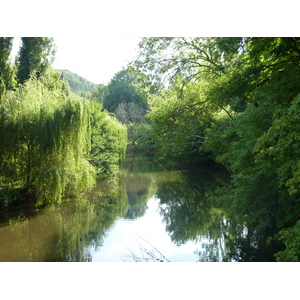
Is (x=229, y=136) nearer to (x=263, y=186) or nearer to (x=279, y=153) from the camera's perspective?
(x=263, y=186)

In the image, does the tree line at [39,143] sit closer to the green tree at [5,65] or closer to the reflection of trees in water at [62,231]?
the green tree at [5,65]

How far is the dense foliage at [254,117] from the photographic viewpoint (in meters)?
3.64

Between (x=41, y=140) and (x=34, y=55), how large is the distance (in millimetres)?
5632

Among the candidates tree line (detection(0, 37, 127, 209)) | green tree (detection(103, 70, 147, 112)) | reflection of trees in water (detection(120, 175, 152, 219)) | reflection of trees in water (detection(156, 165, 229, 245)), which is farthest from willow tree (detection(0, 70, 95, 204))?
green tree (detection(103, 70, 147, 112))

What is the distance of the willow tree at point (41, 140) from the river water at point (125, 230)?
0.90m

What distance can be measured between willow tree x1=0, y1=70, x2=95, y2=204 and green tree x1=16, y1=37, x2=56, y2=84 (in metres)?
3.57

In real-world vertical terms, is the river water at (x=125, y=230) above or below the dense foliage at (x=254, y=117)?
below

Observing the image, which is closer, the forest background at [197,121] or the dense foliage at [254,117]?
the dense foliage at [254,117]

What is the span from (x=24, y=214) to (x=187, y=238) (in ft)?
14.6

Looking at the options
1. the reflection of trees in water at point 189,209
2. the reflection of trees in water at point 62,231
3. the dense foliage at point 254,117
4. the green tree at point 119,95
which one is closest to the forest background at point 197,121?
the dense foliage at point 254,117

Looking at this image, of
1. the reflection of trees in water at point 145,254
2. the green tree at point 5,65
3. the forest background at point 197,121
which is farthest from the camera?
the green tree at point 5,65

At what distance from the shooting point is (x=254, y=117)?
5238 mm

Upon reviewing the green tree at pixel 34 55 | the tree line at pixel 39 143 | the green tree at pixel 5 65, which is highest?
the green tree at pixel 34 55

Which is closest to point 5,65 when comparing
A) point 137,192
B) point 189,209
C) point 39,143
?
Result: point 39,143
